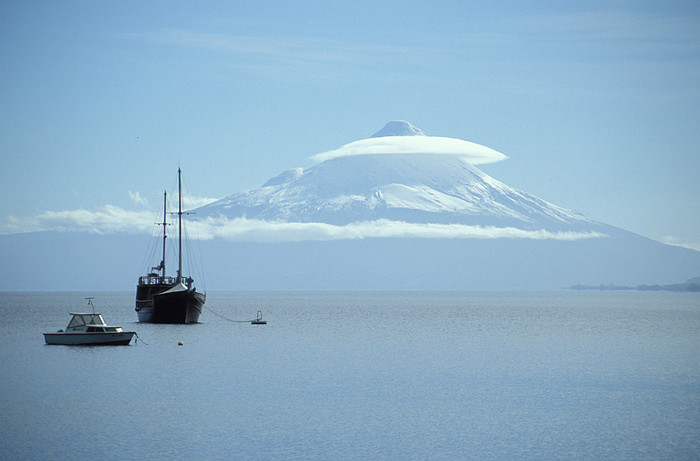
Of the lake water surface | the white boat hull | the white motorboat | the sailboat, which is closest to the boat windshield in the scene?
the white motorboat

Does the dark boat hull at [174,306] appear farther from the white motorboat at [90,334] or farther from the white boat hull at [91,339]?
the white boat hull at [91,339]

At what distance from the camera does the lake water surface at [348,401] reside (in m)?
35.7

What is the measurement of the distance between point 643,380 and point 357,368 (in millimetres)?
20731

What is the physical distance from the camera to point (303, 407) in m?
45.2

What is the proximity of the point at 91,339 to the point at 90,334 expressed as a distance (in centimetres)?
55

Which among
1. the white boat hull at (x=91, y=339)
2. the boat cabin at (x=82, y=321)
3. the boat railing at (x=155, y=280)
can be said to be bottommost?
the white boat hull at (x=91, y=339)

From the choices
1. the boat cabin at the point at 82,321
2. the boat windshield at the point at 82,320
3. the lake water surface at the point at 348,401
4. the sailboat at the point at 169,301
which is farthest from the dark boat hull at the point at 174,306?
the boat windshield at the point at 82,320

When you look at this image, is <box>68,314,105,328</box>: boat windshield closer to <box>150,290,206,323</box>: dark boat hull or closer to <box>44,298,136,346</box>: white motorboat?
<box>44,298,136,346</box>: white motorboat

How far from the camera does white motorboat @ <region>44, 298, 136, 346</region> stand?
7562cm

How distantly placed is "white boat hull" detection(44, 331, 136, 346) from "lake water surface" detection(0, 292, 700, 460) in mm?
1529

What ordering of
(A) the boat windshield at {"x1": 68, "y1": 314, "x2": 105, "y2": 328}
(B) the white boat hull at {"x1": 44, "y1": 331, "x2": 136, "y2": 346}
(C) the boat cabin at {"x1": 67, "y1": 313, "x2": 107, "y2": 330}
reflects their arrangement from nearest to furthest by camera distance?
1. (B) the white boat hull at {"x1": 44, "y1": 331, "x2": 136, "y2": 346}
2. (C) the boat cabin at {"x1": 67, "y1": 313, "x2": 107, "y2": 330}
3. (A) the boat windshield at {"x1": 68, "y1": 314, "x2": 105, "y2": 328}

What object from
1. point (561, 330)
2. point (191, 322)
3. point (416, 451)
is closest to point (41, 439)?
point (416, 451)

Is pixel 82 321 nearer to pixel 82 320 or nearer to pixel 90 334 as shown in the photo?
pixel 82 320

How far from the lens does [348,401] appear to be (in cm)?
4741
